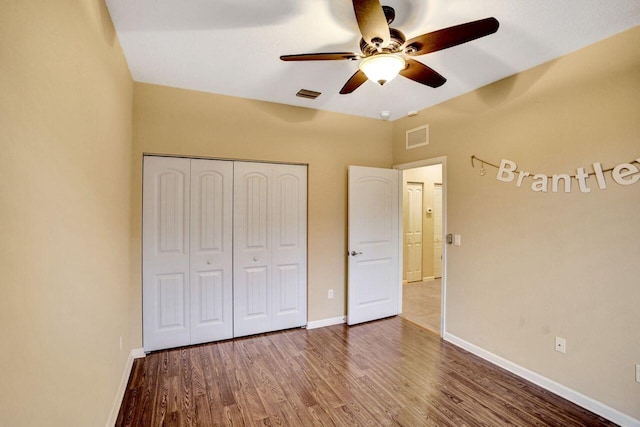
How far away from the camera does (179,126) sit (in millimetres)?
3051

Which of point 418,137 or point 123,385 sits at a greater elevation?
point 418,137

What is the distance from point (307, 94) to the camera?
3.24 meters

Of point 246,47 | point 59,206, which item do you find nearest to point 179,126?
point 246,47

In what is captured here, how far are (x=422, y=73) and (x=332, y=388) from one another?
244 centimetres

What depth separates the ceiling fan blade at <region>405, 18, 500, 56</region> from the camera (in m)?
1.48

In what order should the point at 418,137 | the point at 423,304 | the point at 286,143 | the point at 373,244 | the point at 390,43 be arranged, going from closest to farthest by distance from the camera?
the point at 390,43 < the point at 286,143 < the point at 418,137 < the point at 373,244 < the point at 423,304

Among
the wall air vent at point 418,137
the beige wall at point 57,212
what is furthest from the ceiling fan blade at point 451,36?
the wall air vent at point 418,137

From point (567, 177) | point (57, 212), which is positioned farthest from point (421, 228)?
point (57, 212)

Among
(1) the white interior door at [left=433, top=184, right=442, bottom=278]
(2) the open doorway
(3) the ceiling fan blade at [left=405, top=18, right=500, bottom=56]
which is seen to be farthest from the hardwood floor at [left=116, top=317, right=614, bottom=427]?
(1) the white interior door at [left=433, top=184, right=442, bottom=278]

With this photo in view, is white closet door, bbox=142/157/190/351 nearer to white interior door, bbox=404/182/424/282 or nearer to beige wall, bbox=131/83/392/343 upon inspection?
beige wall, bbox=131/83/392/343

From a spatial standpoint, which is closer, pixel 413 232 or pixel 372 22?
pixel 372 22

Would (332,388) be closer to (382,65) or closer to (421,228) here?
(382,65)

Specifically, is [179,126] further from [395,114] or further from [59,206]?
[395,114]

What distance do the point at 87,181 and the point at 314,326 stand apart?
2.84 m
